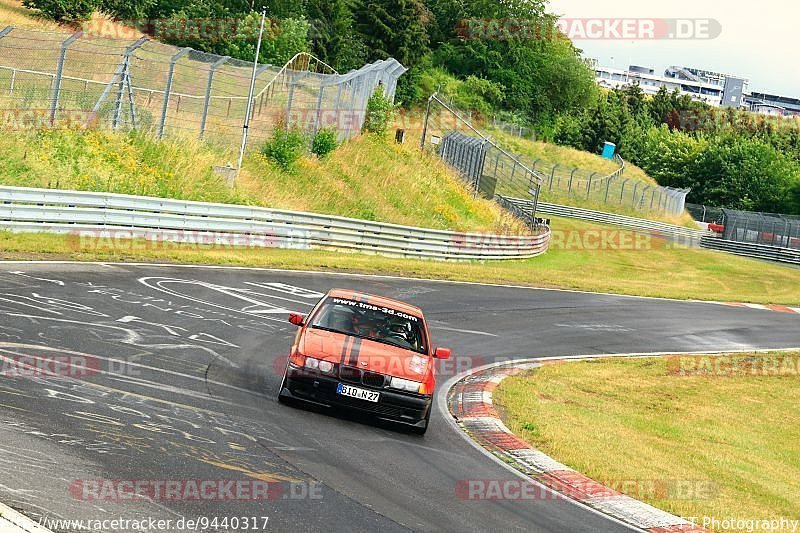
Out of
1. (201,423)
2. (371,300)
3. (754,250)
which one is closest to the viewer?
(201,423)

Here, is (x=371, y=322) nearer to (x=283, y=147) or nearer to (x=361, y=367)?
(x=361, y=367)

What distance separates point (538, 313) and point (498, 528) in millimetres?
17465

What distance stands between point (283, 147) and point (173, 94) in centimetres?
598

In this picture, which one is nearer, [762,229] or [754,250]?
[754,250]

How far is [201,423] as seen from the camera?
394 inches

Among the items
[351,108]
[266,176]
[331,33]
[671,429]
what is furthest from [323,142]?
[331,33]

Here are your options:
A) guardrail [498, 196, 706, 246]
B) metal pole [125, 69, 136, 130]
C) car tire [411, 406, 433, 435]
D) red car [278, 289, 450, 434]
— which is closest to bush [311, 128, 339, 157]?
metal pole [125, 69, 136, 130]

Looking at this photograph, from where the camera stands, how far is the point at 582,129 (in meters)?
Result: 107

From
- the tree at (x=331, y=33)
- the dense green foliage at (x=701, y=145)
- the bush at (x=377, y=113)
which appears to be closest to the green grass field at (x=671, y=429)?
the bush at (x=377, y=113)

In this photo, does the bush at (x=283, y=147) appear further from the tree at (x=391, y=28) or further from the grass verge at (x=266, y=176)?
the tree at (x=391, y=28)

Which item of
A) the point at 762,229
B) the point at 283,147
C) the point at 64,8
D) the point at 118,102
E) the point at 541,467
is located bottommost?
the point at 541,467

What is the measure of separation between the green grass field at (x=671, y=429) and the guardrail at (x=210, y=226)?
10.3 m

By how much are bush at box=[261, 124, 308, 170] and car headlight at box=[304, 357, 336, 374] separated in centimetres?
2353

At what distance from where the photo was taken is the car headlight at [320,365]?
37.3 feet
